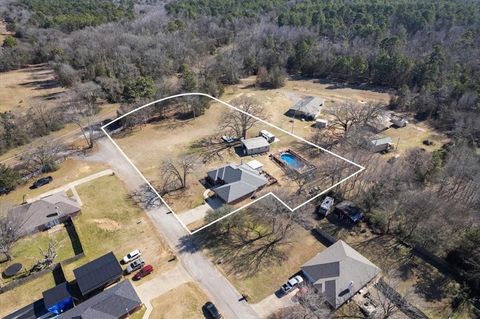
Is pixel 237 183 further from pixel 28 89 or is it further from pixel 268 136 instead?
pixel 28 89

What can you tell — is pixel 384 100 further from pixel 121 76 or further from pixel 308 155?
pixel 121 76

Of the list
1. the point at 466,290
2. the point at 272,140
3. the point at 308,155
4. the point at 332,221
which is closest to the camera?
the point at 466,290

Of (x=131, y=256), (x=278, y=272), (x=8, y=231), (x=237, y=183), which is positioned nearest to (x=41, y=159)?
(x=8, y=231)

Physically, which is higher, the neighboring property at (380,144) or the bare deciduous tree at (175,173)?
the bare deciduous tree at (175,173)

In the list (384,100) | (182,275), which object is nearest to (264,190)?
(182,275)

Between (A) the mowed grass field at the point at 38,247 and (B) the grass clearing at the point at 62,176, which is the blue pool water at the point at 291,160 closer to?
(B) the grass clearing at the point at 62,176

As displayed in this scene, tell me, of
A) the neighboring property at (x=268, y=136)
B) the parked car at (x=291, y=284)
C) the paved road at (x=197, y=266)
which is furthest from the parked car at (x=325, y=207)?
the neighboring property at (x=268, y=136)
